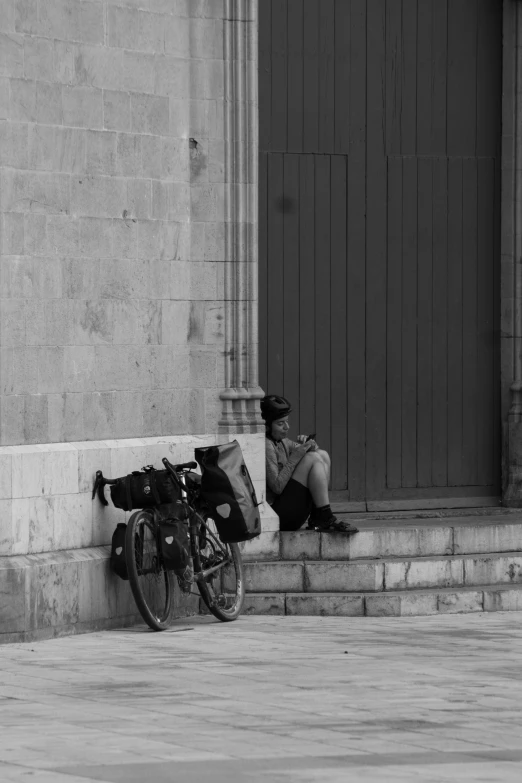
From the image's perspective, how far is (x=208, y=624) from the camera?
35.9 ft

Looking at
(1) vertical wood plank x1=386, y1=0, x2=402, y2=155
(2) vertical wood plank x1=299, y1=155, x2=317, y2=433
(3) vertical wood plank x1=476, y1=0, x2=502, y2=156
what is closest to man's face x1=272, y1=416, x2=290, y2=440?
(2) vertical wood plank x1=299, y1=155, x2=317, y2=433

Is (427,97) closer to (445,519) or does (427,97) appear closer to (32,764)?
(445,519)

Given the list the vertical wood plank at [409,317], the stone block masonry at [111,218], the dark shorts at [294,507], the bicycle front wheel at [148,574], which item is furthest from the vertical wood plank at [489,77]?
the bicycle front wheel at [148,574]

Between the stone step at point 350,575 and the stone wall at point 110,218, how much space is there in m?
1.08

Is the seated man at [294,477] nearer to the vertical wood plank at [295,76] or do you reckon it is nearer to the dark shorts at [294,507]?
the dark shorts at [294,507]

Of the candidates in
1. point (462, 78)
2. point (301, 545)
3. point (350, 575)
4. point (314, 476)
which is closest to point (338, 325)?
point (314, 476)

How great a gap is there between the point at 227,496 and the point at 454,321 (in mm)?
3701

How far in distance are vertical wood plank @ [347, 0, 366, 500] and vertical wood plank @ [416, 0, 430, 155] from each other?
50cm

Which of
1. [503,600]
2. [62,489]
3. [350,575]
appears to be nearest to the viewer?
[62,489]

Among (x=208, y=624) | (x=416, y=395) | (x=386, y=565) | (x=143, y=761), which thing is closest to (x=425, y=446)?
(x=416, y=395)

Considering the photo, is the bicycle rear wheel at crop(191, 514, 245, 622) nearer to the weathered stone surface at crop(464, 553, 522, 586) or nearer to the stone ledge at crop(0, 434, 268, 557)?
the stone ledge at crop(0, 434, 268, 557)

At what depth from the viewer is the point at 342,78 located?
1337cm

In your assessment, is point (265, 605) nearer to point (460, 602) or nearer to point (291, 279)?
point (460, 602)

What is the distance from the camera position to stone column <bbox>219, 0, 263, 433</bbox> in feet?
38.9
